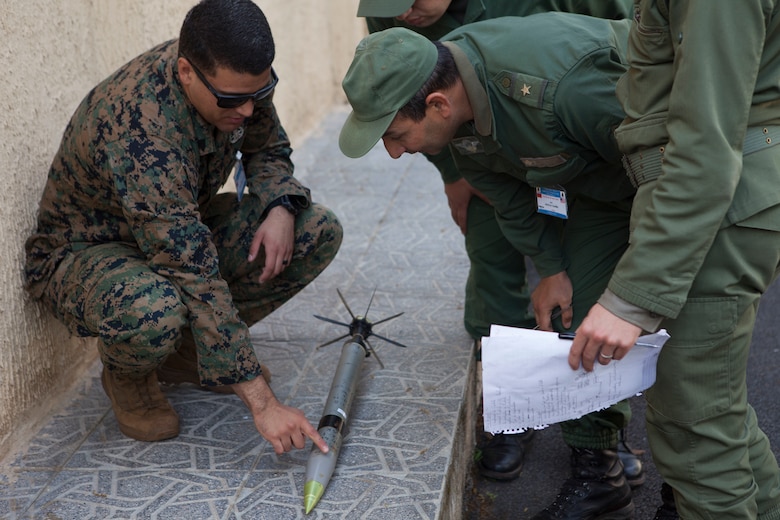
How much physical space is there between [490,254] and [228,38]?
1270 millimetres

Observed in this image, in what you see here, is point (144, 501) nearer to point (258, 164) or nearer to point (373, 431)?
point (373, 431)

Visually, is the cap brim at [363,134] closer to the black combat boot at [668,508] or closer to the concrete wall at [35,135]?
the concrete wall at [35,135]

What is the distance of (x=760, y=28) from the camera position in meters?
1.77

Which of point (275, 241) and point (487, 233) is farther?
point (487, 233)

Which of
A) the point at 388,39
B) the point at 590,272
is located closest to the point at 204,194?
the point at 388,39

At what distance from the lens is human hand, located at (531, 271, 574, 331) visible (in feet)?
9.21

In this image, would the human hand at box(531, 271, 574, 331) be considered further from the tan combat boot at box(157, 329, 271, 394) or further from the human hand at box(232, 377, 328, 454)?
the tan combat boot at box(157, 329, 271, 394)

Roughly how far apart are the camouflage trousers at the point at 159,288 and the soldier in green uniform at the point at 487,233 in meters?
0.49

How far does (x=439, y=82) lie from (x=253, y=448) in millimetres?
1237

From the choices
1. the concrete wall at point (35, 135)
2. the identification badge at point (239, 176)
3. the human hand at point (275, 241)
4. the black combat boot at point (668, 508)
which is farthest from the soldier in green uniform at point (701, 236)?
the concrete wall at point (35, 135)

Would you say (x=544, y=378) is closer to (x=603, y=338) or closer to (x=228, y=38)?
(x=603, y=338)

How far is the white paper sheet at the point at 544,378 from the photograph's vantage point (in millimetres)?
2104

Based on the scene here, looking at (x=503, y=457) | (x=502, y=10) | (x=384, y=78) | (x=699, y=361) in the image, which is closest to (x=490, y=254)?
(x=503, y=457)

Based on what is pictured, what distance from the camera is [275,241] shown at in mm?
3074
